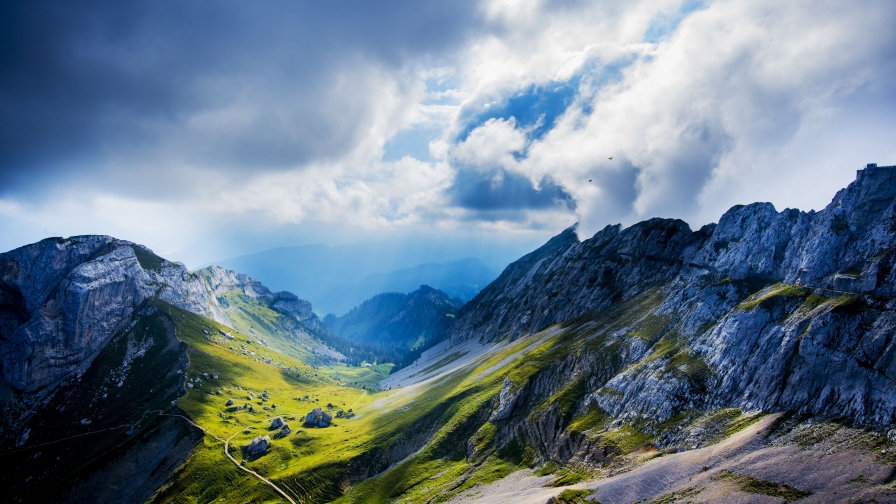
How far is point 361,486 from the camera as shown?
124 metres

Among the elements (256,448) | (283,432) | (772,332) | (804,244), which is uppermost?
(804,244)

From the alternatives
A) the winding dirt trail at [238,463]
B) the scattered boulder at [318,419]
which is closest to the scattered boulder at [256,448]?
the winding dirt trail at [238,463]

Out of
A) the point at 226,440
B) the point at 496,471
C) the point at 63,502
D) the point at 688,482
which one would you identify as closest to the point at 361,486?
the point at 496,471

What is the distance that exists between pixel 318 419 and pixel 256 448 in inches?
1561

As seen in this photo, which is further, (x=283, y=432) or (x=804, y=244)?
(x=283, y=432)

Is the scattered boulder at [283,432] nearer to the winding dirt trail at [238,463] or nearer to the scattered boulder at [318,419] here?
the scattered boulder at [318,419]

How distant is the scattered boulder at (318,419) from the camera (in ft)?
611

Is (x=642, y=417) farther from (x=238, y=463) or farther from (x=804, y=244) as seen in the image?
(x=238, y=463)

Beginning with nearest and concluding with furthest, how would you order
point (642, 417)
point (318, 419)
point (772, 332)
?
point (772, 332), point (642, 417), point (318, 419)

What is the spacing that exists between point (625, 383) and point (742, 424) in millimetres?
32406

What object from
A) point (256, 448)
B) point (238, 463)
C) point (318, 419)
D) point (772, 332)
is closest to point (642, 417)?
point (772, 332)

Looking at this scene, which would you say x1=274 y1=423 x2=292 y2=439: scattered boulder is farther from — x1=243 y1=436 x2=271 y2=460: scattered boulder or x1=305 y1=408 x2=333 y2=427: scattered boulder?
x1=305 y1=408 x2=333 y2=427: scattered boulder

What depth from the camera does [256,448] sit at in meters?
151

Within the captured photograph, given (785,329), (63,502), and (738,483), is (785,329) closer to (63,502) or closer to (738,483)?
(738,483)
